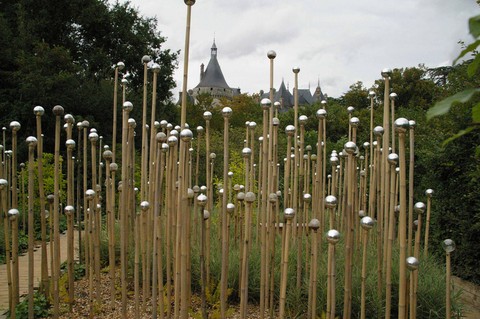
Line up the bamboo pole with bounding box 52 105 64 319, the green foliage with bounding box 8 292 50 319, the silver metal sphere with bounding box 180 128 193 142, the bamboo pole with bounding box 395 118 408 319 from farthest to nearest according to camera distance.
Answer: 1. the green foliage with bounding box 8 292 50 319
2. the bamboo pole with bounding box 52 105 64 319
3. the silver metal sphere with bounding box 180 128 193 142
4. the bamboo pole with bounding box 395 118 408 319

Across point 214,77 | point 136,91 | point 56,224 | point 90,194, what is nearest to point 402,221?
point 56,224

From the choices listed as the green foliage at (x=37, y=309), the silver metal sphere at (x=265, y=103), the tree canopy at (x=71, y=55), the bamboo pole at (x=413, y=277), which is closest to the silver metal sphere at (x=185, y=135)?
the silver metal sphere at (x=265, y=103)

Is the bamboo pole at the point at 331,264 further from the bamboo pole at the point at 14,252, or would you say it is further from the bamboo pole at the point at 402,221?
the bamboo pole at the point at 14,252

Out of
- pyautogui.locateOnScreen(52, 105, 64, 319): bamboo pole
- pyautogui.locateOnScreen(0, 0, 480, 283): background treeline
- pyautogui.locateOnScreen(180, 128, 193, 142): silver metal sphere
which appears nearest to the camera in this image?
pyautogui.locateOnScreen(180, 128, 193, 142): silver metal sphere

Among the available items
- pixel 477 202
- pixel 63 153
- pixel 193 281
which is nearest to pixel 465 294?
pixel 477 202

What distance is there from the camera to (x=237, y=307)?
2.69 metres

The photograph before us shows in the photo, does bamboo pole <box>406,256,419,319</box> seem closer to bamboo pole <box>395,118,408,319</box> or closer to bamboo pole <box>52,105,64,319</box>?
bamboo pole <box>395,118,408,319</box>

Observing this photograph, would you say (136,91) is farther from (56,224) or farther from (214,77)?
(214,77)

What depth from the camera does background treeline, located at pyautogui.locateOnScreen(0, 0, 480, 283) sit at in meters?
3.99

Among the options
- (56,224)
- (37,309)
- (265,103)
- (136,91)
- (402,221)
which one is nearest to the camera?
(402,221)

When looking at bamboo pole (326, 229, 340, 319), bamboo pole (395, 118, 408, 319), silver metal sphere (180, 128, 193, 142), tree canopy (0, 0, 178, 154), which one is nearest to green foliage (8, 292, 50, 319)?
silver metal sphere (180, 128, 193, 142)

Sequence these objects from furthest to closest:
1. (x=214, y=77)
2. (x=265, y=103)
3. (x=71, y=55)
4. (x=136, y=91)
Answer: (x=214, y=77), (x=136, y=91), (x=71, y=55), (x=265, y=103)

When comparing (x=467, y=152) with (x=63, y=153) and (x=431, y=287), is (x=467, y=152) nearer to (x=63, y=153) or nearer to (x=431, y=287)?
(x=431, y=287)

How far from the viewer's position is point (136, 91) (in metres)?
13.1
